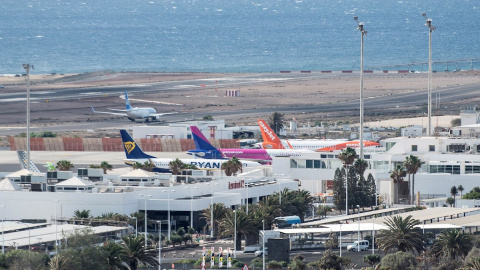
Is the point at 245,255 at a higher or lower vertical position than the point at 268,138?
lower

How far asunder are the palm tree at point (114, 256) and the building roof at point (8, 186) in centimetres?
3228

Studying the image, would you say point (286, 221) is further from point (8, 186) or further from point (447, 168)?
point (447, 168)

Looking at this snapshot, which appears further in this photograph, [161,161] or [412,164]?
[161,161]

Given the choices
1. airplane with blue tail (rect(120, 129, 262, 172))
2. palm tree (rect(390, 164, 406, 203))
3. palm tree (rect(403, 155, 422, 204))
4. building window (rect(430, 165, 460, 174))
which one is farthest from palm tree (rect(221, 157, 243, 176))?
building window (rect(430, 165, 460, 174))

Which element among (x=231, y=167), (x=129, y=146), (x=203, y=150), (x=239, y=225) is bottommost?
(x=239, y=225)

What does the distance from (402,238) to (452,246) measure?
3583 mm

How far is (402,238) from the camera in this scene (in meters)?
78.9

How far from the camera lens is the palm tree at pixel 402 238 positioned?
78.7 meters

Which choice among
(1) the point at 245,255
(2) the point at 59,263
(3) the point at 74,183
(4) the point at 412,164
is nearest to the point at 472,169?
→ (4) the point at 412,164

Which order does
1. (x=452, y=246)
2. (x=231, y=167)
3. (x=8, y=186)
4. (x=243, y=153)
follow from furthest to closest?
(x=243, y=153) → (x=231, y=167) → (x=8, y=186) → (x=452, y=246)

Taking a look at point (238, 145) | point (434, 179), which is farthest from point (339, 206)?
point (238, 145)

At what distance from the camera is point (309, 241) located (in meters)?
88.1

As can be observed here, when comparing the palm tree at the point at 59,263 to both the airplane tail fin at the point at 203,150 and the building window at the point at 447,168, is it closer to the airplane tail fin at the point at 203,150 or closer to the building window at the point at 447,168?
the building window at the point at 447,168

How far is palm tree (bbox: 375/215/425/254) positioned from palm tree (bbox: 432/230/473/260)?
4.90ft
